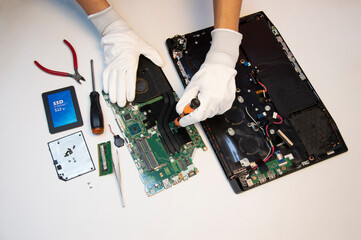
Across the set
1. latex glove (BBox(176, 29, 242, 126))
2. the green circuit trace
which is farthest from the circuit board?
latex glove (BBox(176, 29, 242, 126))

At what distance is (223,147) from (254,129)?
269 mm

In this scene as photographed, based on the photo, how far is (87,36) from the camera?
88.3 inches

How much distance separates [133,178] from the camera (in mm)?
1853

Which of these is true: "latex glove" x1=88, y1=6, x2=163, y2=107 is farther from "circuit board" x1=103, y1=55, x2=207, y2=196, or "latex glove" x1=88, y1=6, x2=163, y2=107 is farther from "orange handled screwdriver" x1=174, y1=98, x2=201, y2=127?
"orange handled screwdriver" x1=174, y1=98, x2=201, y2=127

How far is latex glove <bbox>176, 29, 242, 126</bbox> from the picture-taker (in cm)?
181

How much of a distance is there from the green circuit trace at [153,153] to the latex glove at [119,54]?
0.12m

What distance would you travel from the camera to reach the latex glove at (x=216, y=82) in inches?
71.3

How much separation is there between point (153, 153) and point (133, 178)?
21cm

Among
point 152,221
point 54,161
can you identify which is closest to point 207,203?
point 152,221

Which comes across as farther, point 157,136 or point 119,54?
point 119,54

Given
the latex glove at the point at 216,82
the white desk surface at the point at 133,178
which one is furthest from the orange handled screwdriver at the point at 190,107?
the white desk surface at the point at 133,178

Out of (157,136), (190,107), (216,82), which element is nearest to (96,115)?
(157,136)

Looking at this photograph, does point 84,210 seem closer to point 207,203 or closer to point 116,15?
point 207,203

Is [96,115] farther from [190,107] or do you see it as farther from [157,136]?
[190,107]
